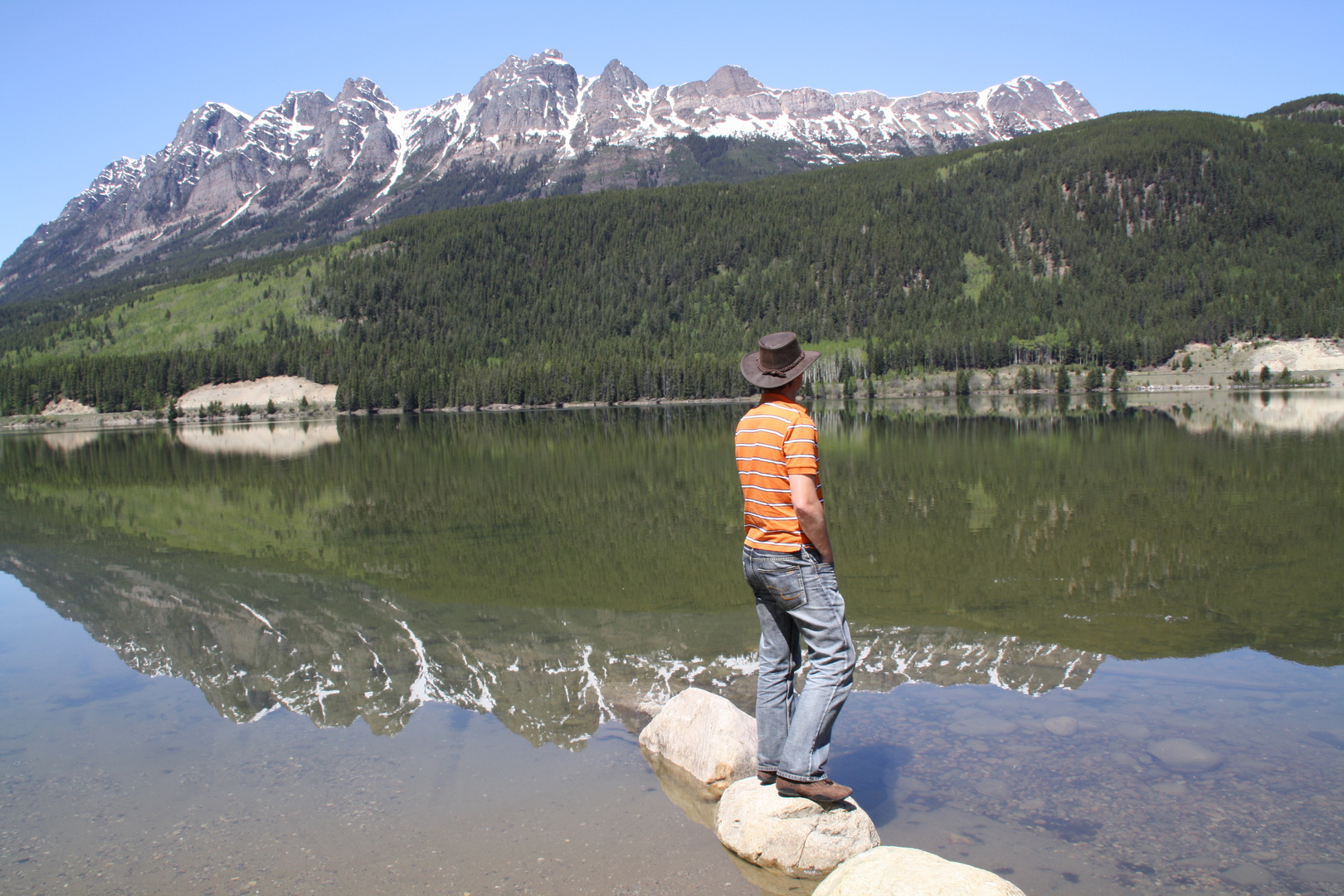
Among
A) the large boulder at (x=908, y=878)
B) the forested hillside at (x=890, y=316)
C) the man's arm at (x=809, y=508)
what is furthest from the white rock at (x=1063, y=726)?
the forested hillside at (x=890, y=316)

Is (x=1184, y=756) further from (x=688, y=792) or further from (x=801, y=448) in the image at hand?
(x=801, y=448)

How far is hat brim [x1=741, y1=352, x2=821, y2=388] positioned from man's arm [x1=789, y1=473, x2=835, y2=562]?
80 cm

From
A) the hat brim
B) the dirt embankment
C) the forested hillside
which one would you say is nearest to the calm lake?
the hat brim

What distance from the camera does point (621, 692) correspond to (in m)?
9.30

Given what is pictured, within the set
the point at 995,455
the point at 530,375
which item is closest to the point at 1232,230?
the point at 530,375

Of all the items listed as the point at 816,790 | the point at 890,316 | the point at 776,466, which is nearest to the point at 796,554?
the point at 776,466

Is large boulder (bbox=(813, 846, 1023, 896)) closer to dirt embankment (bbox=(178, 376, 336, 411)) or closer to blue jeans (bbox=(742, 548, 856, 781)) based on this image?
blue jeans (bbox=(742, 548, 856, 781))

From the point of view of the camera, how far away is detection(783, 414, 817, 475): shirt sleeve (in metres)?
6.13

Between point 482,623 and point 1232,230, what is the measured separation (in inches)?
8589

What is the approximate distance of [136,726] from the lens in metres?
8.98

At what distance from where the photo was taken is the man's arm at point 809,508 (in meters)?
6.07

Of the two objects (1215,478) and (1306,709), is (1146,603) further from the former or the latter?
(1215,478)

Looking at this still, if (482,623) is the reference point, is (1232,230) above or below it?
above

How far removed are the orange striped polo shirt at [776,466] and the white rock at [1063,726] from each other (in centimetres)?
344
